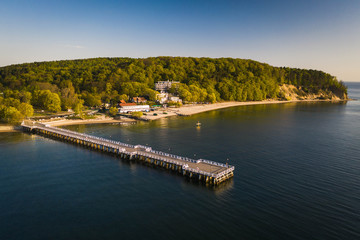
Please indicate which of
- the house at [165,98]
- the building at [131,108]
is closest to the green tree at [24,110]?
the building at [131,108]

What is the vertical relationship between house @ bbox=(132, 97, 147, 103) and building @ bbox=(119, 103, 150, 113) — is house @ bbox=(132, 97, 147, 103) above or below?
above

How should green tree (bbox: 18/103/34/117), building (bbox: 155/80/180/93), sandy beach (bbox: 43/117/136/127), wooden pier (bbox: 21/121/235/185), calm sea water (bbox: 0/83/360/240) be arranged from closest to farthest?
calm sea water (bbox: 0/83/360/240), wooden pier (bbox: 21/121/235/185), green tree (bbox: 18/103/34/117), sandy beach (bbox: 43/117/136/127), building (bbox: 155/80/180/93)

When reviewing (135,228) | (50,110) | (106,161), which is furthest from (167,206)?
(50,110)

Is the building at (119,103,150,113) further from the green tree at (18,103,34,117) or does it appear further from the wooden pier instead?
the wooden pier

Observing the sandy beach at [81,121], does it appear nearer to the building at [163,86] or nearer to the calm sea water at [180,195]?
the calm sea water at [180,195]

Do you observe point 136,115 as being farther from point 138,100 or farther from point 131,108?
point 138,100

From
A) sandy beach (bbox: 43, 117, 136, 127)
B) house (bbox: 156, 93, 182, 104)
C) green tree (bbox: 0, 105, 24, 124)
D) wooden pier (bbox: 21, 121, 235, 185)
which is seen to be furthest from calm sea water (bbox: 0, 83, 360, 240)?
house (bbox: 156, 93, 182, 104)
